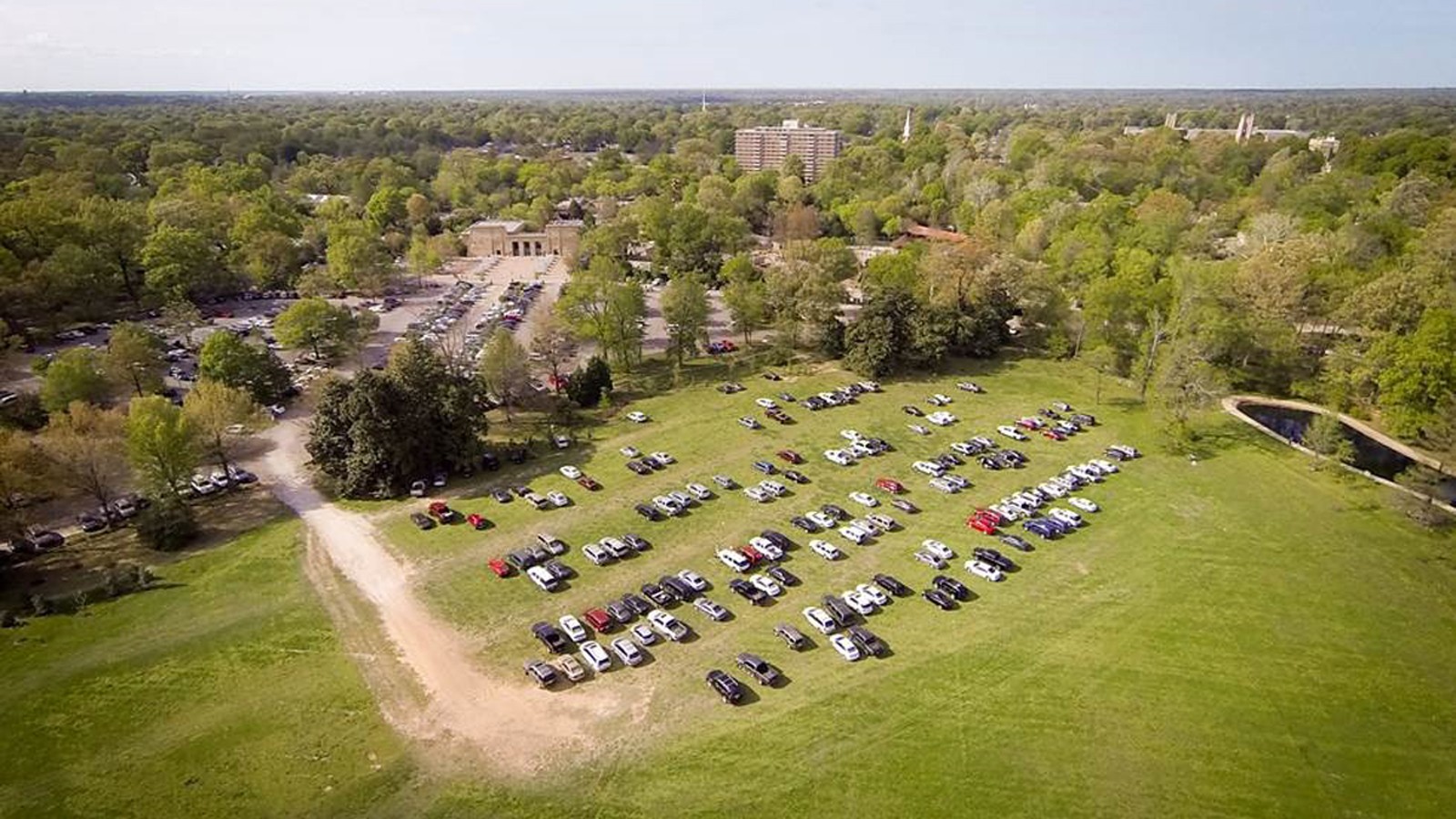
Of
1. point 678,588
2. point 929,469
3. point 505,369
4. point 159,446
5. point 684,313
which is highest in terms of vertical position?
point 684,313

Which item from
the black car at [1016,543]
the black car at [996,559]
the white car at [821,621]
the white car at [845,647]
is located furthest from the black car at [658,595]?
the black car at [1016,543]

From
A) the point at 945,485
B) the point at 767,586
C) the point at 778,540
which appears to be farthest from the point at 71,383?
the point at 945,485

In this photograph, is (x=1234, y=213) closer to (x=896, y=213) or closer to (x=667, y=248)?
(x=896, y=213)

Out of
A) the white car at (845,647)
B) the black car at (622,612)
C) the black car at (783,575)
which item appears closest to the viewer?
the white car at (845,647)

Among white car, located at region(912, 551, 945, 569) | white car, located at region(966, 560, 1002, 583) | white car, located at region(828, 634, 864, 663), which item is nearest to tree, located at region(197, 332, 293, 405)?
white car, located at region(828, 634, 864, 663)

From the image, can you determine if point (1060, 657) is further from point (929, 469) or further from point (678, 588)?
point (929, 469)

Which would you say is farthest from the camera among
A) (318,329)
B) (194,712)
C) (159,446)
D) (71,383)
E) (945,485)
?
(318,329)

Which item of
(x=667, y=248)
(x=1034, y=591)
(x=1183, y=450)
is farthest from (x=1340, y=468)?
(x=667, y=248)

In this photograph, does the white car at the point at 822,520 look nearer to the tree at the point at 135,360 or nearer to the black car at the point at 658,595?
the black car at the point at 658,595
